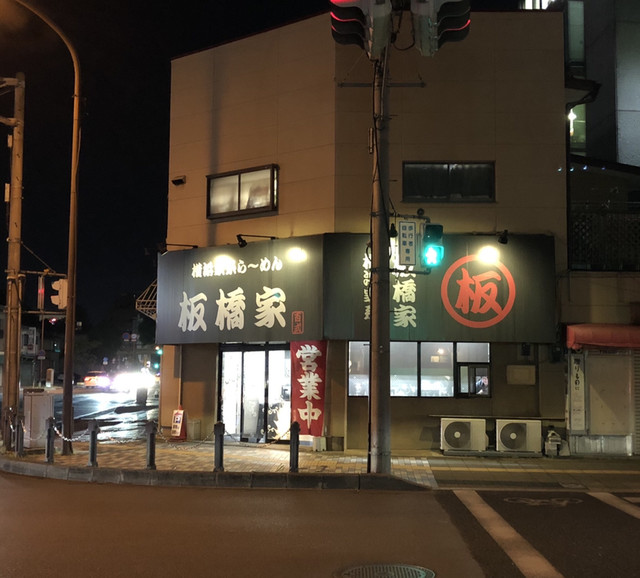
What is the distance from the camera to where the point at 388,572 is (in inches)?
259

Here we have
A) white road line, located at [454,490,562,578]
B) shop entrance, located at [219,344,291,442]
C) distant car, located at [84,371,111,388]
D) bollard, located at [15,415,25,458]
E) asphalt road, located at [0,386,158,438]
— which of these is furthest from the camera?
distant car, located at [84,371,111,388]

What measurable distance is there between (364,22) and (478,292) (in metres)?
6.74

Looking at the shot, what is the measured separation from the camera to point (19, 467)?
13.3 m

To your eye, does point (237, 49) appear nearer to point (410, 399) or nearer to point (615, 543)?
point (410, 399)

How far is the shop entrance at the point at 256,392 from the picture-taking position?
1652cm

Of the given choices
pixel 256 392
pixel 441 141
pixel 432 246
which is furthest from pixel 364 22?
pixel 256 392

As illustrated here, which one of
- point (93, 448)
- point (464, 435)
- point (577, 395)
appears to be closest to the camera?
point (93, 448)

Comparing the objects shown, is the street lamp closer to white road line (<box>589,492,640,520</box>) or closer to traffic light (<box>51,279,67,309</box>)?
traffic light (<box>51,279,67,309</box>)

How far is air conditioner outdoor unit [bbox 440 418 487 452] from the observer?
14508mm

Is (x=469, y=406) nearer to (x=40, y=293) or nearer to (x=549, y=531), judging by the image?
(x=549, y=531)

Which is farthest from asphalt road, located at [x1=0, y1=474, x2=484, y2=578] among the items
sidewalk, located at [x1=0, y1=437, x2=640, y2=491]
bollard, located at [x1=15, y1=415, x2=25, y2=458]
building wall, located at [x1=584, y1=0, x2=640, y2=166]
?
building wall, located at [x1=584, y1=0, x2=640, y2=166]

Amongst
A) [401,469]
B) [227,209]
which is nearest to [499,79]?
[227,209]

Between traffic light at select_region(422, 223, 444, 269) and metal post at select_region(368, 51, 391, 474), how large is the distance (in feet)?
2.44

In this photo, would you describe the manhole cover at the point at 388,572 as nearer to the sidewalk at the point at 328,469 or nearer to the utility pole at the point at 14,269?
the sidewalk at the point at 328,469
